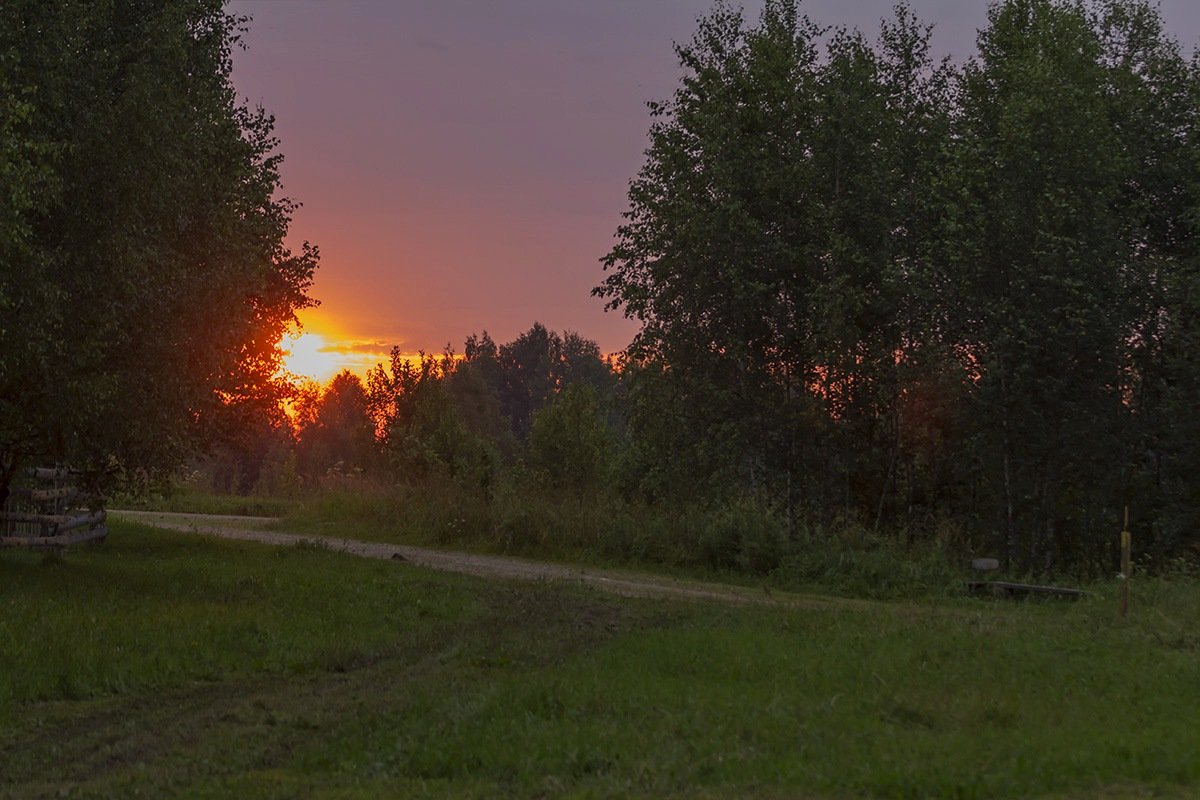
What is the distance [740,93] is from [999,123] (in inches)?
291

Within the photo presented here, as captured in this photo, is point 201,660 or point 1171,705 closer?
point 1171,705

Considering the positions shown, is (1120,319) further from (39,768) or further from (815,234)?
(39,768)

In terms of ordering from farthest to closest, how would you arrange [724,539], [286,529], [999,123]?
[286,529] → [999,123] → [724,539]

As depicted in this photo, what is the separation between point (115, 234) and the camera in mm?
16703

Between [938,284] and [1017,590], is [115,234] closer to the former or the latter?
[1017,590]

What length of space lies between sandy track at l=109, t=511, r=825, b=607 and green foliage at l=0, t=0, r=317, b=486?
20.3 feet

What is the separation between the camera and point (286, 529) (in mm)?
33312

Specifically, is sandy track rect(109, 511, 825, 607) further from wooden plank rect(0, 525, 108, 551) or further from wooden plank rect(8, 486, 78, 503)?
wooden plank rect(8, 486, 78, 503)

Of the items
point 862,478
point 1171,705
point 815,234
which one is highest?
point 815,234

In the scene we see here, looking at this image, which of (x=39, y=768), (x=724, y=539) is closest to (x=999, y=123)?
(x=724, y=539)

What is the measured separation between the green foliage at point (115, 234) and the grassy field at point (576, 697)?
2.81 metres

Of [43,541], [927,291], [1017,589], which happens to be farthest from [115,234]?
[927,291]

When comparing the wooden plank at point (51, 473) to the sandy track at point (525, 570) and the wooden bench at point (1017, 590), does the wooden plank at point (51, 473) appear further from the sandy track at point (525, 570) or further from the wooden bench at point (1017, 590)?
the wooden bench at point (1017, 590)

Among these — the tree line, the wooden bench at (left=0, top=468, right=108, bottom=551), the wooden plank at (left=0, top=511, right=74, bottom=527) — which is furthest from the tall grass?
the wooden plank at (left=0, top=511, right=74, bottom=527)
